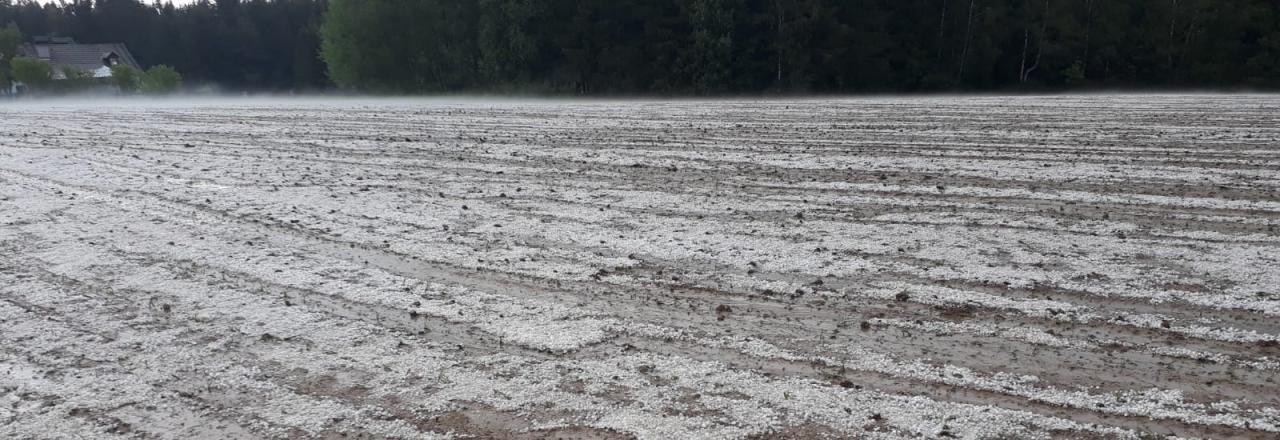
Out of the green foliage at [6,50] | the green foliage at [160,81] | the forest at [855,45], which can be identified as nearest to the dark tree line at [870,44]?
the forest at [855,45]

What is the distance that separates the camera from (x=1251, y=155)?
367 inches

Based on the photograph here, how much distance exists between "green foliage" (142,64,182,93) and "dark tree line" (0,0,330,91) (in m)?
8.78

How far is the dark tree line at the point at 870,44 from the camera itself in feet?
112

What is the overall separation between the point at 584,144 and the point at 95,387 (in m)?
8.61

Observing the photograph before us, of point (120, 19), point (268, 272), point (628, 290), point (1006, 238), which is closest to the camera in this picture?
point (628, 290)

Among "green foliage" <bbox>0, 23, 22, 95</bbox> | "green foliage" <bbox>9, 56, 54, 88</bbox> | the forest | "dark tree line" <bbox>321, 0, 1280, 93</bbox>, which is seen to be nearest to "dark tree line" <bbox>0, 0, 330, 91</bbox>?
"green foliage" <bbox>0, 23, 22, 95</bbox>

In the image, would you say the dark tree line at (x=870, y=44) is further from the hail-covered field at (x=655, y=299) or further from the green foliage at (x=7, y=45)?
the green foliage at (x=7, y=45)

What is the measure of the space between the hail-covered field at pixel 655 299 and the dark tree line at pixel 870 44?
85.5 feet

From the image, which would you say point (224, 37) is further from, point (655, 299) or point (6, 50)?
point (655, 299)

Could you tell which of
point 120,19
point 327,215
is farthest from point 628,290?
point 120,19

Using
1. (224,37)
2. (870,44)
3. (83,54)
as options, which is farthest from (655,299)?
(83,54)

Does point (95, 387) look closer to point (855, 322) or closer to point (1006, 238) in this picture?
point (855, 322)

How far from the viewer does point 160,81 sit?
46.1 meters

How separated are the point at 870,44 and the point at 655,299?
32.6 meters
